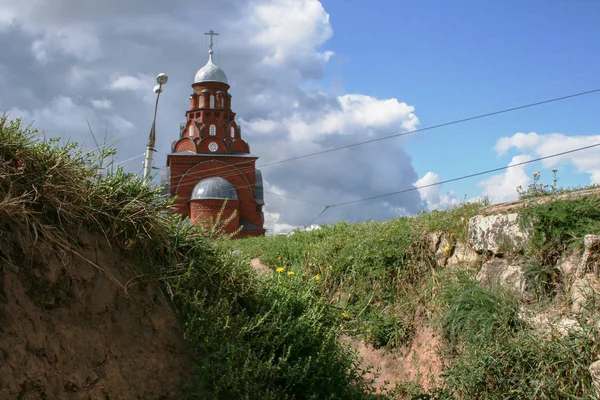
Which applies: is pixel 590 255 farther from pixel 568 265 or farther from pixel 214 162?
pixel 214 162

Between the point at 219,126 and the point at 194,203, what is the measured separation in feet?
20.0

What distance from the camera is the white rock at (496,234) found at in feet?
18.8

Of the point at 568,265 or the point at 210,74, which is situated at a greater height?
the point at 210,74

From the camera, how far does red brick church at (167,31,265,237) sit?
97.3 ft

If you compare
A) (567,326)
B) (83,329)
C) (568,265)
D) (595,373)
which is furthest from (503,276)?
(83,329)

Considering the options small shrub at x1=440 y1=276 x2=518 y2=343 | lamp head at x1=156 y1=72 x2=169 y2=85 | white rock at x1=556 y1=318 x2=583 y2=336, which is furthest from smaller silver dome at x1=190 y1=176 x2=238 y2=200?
white rock at x1=556 y1=318 x2=583 y2=336

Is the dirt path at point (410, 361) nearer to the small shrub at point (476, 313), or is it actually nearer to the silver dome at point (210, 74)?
the small shrub at point (476, 313)

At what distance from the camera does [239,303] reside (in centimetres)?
476

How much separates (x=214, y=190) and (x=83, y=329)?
25.8 metres

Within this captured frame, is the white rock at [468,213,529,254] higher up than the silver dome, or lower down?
lower down

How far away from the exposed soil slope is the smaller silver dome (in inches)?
976

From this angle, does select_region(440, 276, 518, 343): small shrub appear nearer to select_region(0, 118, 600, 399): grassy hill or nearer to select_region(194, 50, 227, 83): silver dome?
select_region(0, 118, 600, 399): grassy hill

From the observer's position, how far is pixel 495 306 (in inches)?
210

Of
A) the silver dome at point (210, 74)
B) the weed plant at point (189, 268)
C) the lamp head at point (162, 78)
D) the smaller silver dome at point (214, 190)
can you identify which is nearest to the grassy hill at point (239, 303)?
the weed plant at point (189, 268)
